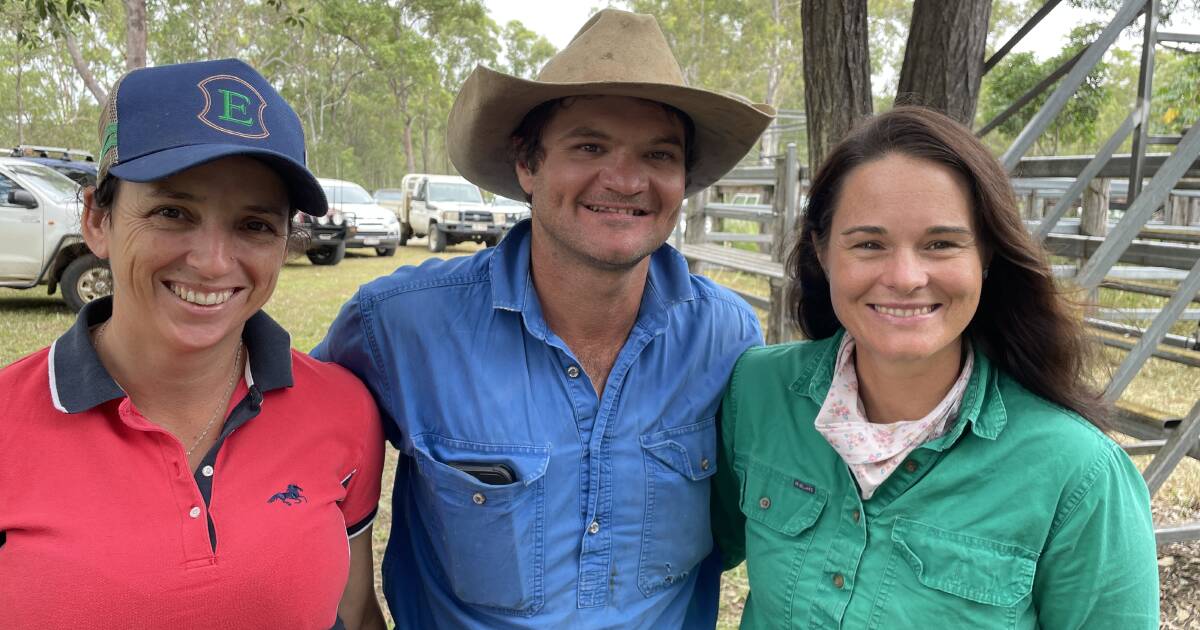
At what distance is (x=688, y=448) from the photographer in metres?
2.29

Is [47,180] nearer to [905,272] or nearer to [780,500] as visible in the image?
[780,500]

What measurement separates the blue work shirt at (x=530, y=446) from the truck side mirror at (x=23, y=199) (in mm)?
8819

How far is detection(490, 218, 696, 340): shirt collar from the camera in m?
2.29

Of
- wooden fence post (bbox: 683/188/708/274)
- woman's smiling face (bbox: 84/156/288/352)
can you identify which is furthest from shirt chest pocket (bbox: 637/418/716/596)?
wooden fence post (bbox: 683/188/708/274)

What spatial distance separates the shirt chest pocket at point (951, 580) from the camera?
65.0 inches

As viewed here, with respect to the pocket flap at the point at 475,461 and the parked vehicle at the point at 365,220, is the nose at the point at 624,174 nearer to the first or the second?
the pocket flap at the point at 475,461

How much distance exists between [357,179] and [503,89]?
5650 cm

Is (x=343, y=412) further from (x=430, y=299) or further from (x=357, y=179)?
(x=357, y=179)

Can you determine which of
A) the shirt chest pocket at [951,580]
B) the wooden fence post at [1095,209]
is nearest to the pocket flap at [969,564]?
the shirt chest pocket at [951,580]

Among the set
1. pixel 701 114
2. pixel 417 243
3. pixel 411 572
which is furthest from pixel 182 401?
pixel 417 243

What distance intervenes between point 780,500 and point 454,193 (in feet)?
62.4

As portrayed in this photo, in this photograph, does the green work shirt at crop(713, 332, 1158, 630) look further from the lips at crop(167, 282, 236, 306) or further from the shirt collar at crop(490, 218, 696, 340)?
the lips at crop(167, 282, 236, 306)

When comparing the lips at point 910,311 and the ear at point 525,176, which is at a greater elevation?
the ear at point 525,176

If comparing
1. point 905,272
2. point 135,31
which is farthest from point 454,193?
point 905,272
